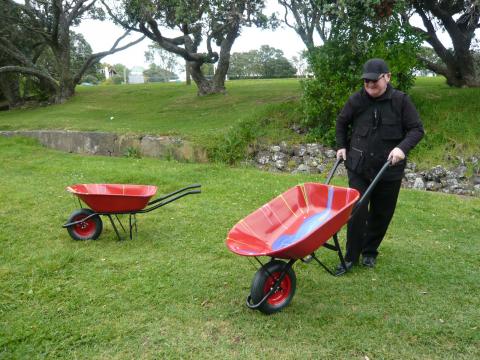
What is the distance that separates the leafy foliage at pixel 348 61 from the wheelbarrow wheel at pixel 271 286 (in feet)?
20.3

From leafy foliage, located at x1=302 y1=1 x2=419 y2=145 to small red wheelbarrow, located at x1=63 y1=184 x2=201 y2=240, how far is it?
5275mm

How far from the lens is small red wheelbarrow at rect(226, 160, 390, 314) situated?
329 centimetres

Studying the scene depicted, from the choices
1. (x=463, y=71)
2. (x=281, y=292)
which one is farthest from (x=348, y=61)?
(x=281, y=292)

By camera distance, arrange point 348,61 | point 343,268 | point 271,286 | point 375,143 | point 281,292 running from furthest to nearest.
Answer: point 348,61, point 343,268, point 375,143, point 281,292, point 271,286

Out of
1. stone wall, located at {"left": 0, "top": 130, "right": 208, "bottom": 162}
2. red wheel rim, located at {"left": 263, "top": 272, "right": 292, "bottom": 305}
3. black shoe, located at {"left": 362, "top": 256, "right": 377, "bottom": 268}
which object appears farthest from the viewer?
stone wall, located at {"left": 0, "top": 130, "right": 208, "bottom": 162}

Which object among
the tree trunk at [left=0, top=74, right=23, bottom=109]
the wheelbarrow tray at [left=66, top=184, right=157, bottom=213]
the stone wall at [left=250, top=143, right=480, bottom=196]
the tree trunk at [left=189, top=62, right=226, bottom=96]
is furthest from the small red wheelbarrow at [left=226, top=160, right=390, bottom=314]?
the tree trunk at [left=0, top=74, right=23, bottom=109]

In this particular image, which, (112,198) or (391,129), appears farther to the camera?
(112,198)

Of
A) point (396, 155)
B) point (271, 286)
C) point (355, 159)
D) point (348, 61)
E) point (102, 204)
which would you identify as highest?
point (348, 61)

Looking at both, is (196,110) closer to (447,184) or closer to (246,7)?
(246,7)

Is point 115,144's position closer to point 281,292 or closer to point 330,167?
point 330,167

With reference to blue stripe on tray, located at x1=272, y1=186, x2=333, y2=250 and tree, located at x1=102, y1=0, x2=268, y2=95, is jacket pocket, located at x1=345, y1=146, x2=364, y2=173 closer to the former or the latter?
blue stripe on tray, located at x1=272, y1=186, x2=333, y2=250

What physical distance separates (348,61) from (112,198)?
668cm

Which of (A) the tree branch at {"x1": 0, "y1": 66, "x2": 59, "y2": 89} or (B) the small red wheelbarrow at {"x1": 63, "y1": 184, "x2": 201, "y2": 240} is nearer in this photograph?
(B) the small red wheelbarrow at {"x1": 63, "y1": 184, "x2": 201, "y2": 240}

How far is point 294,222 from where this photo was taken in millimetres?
3941
